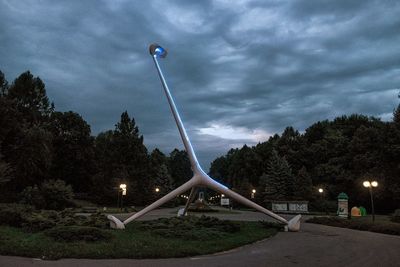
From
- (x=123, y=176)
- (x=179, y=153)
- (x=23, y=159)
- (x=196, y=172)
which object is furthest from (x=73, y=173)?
(x=179, y=153)

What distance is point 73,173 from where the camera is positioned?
70.6m

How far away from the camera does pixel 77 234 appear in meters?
14.9

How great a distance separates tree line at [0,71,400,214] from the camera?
160ft

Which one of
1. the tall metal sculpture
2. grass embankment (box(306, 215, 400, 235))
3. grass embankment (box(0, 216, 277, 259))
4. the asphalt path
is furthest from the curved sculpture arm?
grass embankment (box(306, 215, 400, 235))

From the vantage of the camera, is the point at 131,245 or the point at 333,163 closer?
the point at 131,245

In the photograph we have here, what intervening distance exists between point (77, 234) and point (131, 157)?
172 ft

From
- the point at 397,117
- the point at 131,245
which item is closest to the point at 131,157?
the point at 397,117

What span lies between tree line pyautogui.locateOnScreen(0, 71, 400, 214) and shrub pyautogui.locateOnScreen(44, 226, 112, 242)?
32.9m

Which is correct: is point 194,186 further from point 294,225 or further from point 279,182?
point 279,182

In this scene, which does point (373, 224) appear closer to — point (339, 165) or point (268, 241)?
point (268, 241)

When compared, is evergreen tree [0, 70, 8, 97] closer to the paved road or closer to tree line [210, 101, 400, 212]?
tree line [210, 101, 400, 212]

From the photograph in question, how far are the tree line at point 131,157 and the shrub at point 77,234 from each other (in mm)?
32869

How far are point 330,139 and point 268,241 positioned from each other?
193 ft

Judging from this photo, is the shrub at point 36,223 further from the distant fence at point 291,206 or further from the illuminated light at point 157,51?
the distant fence at point 291,206
